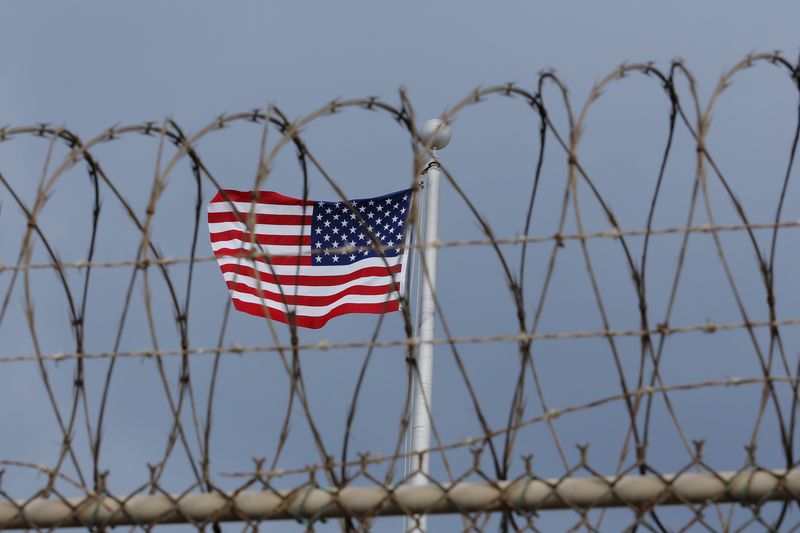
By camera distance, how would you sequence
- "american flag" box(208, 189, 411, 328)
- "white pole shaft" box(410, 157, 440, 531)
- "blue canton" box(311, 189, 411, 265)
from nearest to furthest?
"white pole shaft" box(410, 157, 440, 531) → "american flag" box(208, 189, 411, 328) → "blue canton" box(311, 189, 411, 265)

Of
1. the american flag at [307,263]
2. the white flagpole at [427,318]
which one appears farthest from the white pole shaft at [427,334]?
the american flag at [307,263]

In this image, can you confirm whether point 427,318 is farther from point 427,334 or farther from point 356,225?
point 356,225

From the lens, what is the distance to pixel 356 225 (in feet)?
38.7

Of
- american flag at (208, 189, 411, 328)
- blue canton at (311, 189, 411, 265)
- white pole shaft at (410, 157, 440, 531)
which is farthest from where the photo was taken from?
blue canton at (311, 189, 411, 265)

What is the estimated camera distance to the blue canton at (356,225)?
11.5 metres

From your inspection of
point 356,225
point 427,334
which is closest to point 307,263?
point 356,225

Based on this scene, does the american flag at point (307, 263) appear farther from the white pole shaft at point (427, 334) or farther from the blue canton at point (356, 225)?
the white pole shaft at point (427, 334)

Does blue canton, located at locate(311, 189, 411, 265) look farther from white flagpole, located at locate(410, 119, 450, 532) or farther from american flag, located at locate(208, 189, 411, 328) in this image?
white flagpole, located at locate(410, 119, 450, 532)

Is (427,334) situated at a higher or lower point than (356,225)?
lower

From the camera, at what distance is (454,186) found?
4230 millimetres

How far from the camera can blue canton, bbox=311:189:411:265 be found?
1152 cm

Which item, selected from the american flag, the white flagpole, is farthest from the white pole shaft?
the american flag

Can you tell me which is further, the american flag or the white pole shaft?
the american flag

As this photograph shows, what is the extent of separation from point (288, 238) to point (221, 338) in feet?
22.0
